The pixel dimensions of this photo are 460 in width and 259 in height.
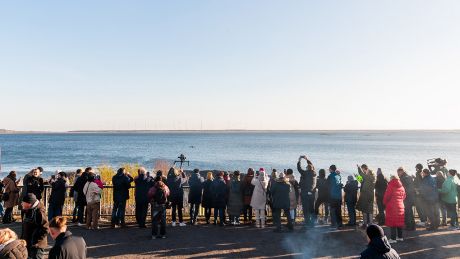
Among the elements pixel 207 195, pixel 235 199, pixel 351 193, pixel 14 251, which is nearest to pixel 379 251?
pixel 14 251

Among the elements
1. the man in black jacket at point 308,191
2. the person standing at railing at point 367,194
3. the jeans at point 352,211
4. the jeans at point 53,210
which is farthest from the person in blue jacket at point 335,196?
the jeans at point 53,210

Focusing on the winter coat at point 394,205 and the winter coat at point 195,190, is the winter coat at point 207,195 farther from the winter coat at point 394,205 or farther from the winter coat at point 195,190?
the winter coat at point 394,205

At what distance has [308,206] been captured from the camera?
40.2 ft

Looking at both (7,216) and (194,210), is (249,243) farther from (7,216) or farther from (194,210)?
(7,216)

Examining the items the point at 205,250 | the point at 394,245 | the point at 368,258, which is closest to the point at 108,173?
the point at 205,250

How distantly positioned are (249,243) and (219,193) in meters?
2.49

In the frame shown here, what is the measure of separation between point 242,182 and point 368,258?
784 centimetres

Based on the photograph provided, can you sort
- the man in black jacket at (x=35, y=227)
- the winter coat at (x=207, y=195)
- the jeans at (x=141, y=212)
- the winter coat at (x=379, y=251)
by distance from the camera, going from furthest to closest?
1. the winter coat at (x=207, y=195)
2. the jeans at (x=141, y=212)
3. the man in black jacket at (x=35, y=227)
4. the winter coat at (x=379, y=251)

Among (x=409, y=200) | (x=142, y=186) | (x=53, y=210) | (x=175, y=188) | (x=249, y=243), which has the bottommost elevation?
(x=249, y=243)

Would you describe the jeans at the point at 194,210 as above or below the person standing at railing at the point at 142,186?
below

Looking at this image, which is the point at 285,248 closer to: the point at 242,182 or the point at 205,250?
the point at 205,250

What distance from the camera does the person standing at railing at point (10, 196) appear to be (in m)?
12.0

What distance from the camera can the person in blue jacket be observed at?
38.7 ft

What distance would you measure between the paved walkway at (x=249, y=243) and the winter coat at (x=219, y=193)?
2.63ft
